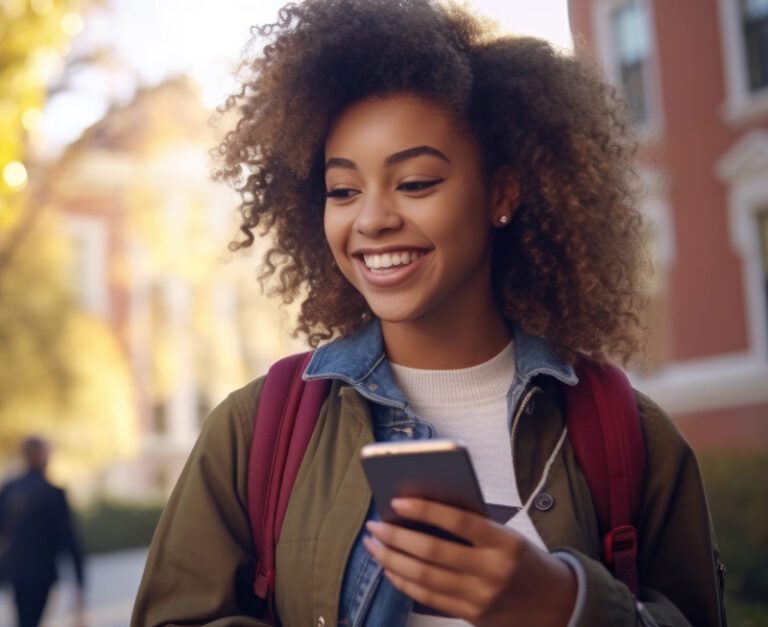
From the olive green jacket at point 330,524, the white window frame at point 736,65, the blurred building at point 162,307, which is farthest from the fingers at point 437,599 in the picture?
the blurred building at point 162,307

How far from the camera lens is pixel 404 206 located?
2.16m

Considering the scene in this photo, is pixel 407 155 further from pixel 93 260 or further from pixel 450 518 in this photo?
pixel 93 260

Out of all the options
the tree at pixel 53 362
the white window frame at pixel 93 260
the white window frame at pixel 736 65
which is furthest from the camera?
the white window frame at pixel 93 260

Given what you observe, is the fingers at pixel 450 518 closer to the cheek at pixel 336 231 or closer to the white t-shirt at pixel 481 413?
the white t-shirt at pixel 481 413

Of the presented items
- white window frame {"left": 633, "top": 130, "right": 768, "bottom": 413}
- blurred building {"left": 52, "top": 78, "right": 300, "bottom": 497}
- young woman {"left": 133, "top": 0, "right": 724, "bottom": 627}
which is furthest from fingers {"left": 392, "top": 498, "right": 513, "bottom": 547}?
blurred building {"left": 52, "top": 78, "right": 300, "bottom": 497}

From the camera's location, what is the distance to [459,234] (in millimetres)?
2201

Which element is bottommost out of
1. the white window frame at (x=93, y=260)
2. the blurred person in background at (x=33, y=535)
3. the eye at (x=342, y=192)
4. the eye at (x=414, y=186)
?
the blurred person in background at (x=33, y=535)

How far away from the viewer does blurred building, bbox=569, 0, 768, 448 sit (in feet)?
42.8

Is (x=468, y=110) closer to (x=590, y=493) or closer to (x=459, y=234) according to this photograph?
(x=459, y=234)

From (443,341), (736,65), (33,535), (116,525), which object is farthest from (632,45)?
(116,525)

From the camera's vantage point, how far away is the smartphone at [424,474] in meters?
1.61

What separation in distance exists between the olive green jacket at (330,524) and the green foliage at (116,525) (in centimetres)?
2152

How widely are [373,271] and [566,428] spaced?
47cm

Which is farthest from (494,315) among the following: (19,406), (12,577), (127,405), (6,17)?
(127,405)
